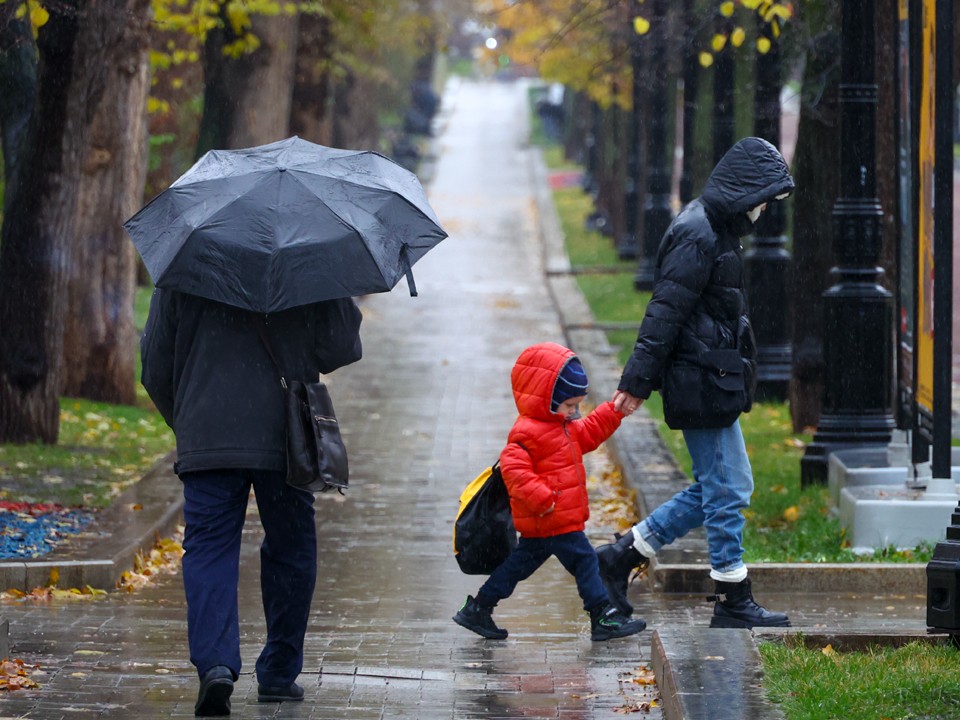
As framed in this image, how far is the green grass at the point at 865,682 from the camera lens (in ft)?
17.3

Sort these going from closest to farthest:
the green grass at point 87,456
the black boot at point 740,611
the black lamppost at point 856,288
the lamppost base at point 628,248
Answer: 1. the black boot at point 740,611
2. the black lamppost at point 856,288
3. the green grass at point 87,456
4. the lamppost base at point 628,248

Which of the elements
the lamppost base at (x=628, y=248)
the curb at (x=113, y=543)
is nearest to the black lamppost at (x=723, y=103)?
the curb at (x=113, y=543)

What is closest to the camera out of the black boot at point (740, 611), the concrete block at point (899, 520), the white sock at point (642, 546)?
the black boot at point (740, 611)

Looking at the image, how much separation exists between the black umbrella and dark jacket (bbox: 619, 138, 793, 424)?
1.29 meters

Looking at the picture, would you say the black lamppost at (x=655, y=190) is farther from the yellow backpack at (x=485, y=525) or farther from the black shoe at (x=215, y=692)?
the black shoe at (x=215, y=692)

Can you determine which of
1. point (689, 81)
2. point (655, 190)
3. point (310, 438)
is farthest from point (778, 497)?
point (655, 190)

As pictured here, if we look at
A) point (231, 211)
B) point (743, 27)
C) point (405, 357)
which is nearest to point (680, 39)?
point (743, 27)

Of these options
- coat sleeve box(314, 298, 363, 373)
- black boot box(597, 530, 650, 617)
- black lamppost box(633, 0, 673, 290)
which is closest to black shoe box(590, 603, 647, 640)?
black boot box(597, 530, 650, 617)

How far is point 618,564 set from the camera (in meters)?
7.55

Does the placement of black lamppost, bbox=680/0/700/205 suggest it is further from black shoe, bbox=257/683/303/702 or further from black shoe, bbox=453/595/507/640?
black shoe, bbox=257/683/303/702

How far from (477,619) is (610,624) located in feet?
1.78

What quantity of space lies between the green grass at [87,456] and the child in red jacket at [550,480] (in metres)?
3.77

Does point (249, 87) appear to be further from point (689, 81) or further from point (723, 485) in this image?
point (723, 485)

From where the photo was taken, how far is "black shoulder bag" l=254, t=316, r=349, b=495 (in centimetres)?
576
